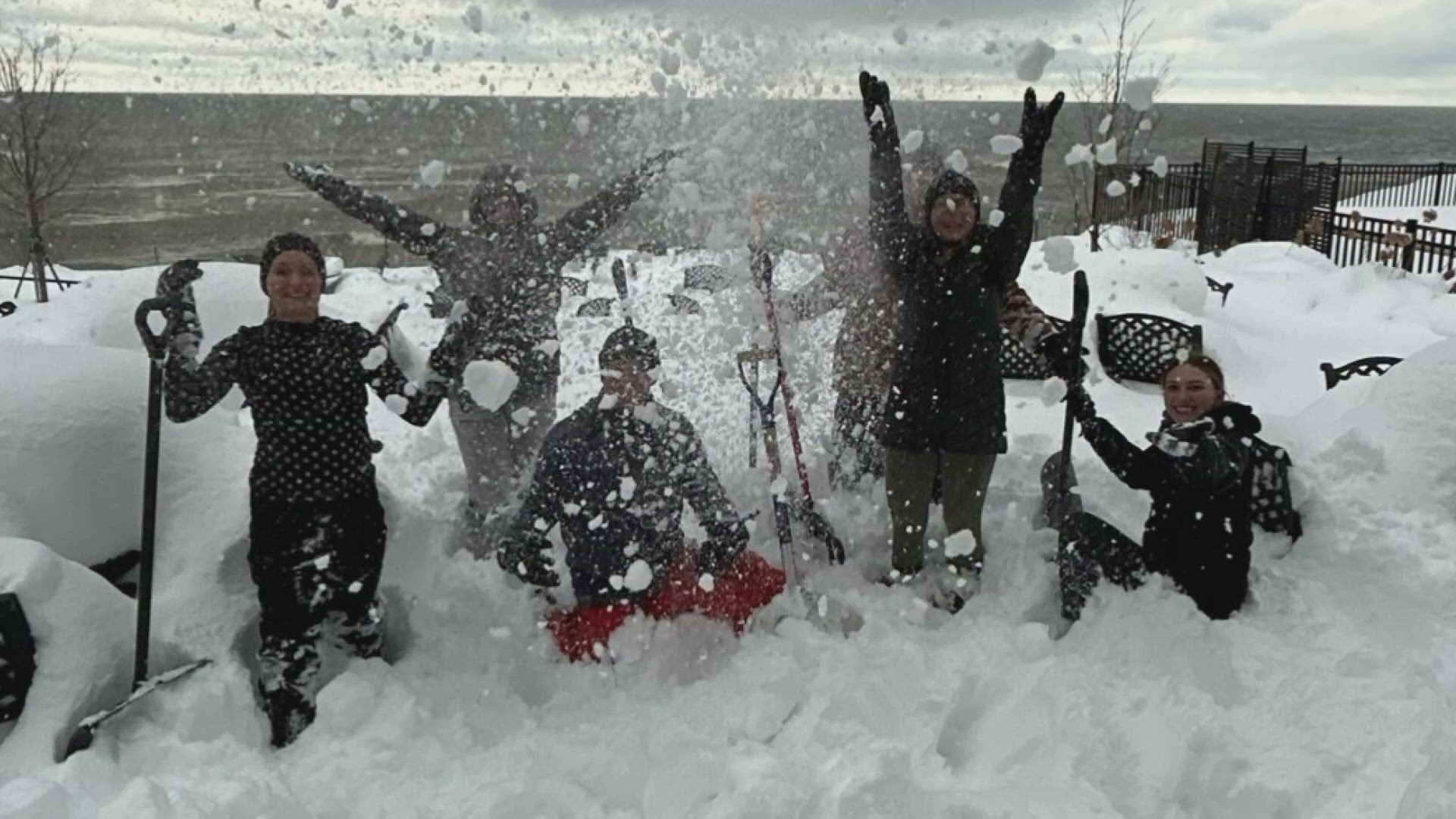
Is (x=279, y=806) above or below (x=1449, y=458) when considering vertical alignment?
below

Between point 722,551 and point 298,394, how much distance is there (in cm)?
135

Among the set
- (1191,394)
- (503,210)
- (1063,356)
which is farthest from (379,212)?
(1191,394)

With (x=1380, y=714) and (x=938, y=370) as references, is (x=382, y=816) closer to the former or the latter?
(x=938, y=370)

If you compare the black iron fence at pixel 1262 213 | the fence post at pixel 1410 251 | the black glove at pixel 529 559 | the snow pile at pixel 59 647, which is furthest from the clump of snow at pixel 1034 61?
the fence post at pixel 1410 251

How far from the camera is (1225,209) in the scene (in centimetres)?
1543

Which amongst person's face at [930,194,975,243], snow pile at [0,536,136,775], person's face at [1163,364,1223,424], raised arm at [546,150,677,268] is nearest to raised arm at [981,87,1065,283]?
person's face at [930,194,975,243]

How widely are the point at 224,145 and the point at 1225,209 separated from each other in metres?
66.0

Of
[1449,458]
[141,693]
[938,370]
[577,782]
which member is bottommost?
[577,782]

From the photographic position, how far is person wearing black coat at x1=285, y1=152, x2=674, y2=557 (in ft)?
11.9

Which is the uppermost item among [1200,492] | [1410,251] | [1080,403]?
[1080,403]

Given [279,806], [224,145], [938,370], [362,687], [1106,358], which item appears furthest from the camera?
[224,145]

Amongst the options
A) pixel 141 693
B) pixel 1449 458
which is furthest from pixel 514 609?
pixel 1449 458

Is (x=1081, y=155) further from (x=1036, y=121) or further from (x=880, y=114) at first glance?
(x=880, y=114)

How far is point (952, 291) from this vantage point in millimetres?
3369
